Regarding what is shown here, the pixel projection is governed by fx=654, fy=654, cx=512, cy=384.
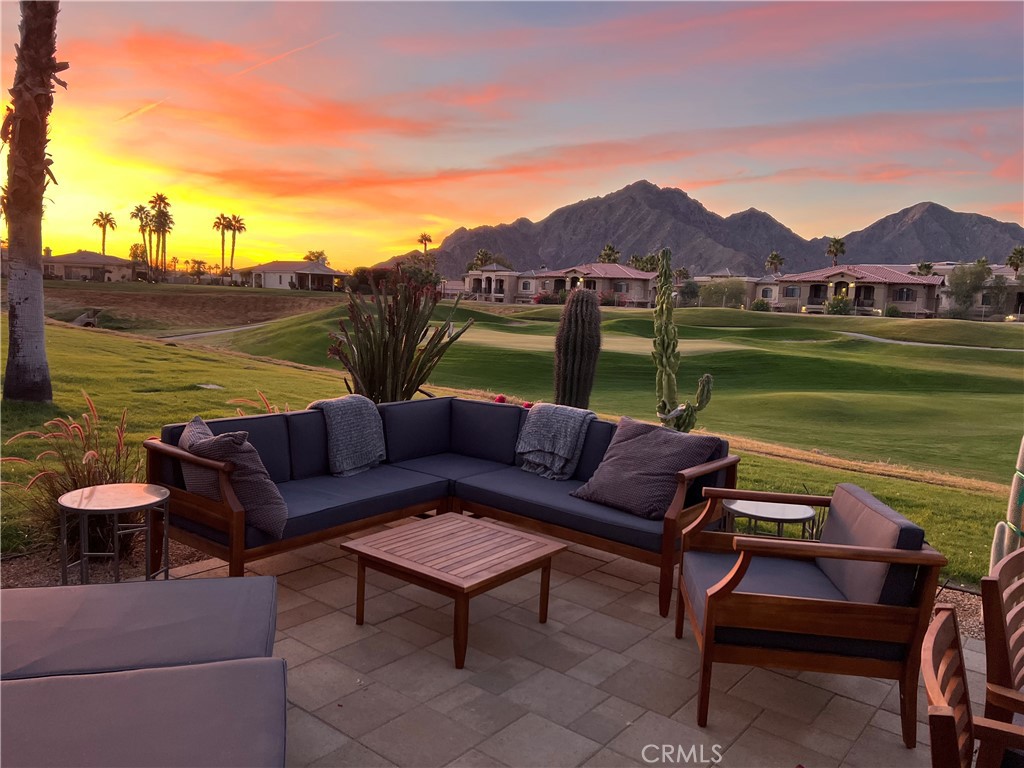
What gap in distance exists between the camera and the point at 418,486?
4527mm

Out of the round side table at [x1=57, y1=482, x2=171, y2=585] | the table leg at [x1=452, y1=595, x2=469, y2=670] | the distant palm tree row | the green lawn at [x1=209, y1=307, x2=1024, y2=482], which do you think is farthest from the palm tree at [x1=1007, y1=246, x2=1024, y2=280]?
the round side table at [x1=57, y1=482, x2=171, y2=585]

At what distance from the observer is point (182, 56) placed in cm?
639

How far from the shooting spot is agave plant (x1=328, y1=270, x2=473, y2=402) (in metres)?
5.80

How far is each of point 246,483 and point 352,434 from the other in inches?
46.8

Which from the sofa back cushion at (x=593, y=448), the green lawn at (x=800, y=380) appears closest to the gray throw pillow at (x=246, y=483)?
the sofa back cushion at (x=593, y=448)

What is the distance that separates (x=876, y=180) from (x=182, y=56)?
149 ft

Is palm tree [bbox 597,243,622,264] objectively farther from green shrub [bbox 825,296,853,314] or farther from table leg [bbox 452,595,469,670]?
table leg [bbox 452,595,469,670]

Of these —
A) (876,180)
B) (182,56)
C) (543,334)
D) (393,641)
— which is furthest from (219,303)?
(876,180)

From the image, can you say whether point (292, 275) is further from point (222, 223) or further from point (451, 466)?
point (451, 466)

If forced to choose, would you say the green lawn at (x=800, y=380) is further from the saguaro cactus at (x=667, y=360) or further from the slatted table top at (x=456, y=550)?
the slatted table top at (x=456, y=550)

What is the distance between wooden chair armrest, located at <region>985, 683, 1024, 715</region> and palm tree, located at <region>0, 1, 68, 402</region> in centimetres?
913

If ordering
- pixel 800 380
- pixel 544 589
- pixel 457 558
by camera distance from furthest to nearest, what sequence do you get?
pixel 800 380 → pixel 544 589 → pixel 457 558

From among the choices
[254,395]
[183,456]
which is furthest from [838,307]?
[183,456]

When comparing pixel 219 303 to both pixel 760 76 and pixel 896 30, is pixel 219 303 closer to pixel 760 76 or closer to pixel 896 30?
pixel 760 76
